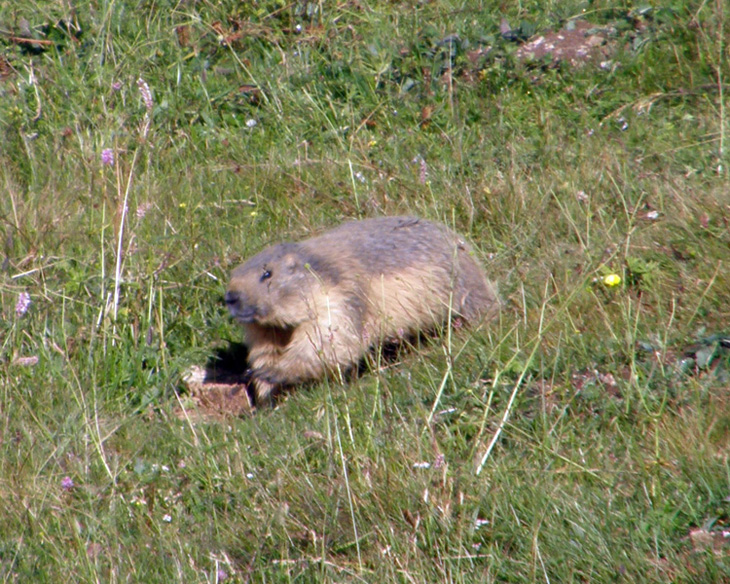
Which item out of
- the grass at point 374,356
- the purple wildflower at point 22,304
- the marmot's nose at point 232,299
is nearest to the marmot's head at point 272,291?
the marmot's nose at point 232,299

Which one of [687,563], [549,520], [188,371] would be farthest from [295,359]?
[687,563]

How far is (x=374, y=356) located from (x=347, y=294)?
0.38 m

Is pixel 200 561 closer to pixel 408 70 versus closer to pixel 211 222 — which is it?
pixel 211 222

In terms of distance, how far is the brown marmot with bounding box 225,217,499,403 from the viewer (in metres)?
5.04

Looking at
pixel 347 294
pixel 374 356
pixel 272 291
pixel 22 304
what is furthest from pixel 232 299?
pixel 22 304

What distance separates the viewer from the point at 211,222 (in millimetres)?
6305

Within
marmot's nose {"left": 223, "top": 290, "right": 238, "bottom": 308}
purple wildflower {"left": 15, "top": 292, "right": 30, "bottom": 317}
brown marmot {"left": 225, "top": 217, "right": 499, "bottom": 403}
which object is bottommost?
brown marmot {"left": 225, "top": 217, "right": 499, "bottom": 403}

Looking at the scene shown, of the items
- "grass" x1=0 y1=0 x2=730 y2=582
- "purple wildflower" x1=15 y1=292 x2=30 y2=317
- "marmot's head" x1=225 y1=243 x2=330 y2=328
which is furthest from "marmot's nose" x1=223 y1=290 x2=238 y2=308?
"purple wildflower" x1=15 y1=292 x2=30 y2=317

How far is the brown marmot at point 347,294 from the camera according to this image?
199 inches

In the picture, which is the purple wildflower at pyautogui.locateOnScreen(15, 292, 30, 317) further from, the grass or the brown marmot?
the brown marmot

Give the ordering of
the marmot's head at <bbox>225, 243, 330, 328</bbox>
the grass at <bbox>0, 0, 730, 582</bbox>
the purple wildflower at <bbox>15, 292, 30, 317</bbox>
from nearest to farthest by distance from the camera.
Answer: the grass at <bbox>0, 0, 730, 582</bbox>
the purple wildflower at <bbox>15, 292, 30, 317</bbox>
the marmot's head at <bbox>225, 243, 330, 328</bbox>

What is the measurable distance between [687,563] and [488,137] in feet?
14.2

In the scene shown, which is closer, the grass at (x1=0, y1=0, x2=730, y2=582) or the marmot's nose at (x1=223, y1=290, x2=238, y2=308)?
the grass at (x1=0, y1=0, x2=730, y2=582)

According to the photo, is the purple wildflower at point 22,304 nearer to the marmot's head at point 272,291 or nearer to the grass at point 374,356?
the grass at point 374,356
